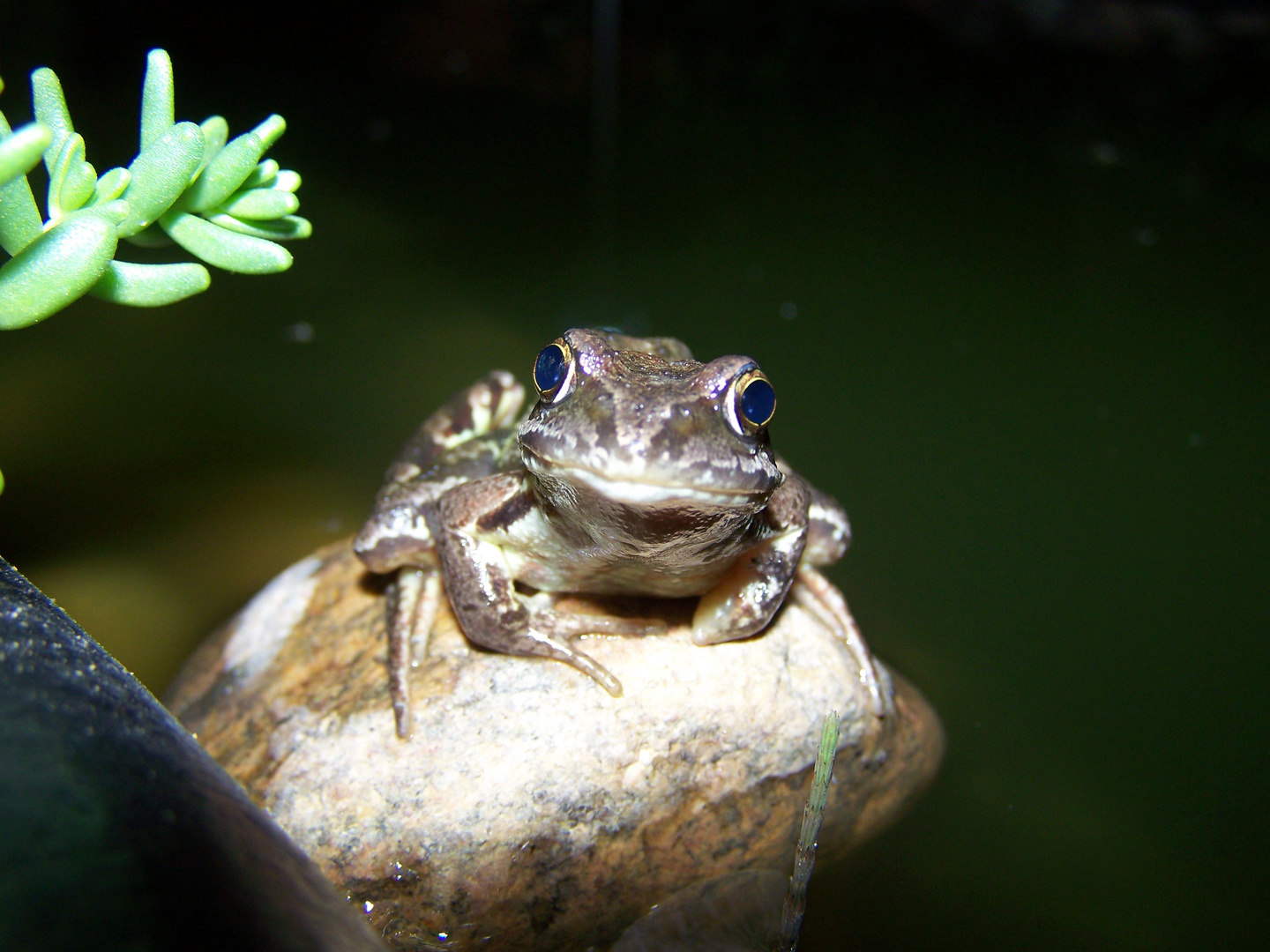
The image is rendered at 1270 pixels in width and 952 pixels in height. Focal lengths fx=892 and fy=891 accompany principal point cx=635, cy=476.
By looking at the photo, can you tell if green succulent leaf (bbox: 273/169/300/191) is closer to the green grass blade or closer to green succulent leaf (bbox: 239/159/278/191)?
green succulent leaf (bbox: 239/159/278/191)

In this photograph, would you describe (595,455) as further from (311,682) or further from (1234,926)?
(1234,926)

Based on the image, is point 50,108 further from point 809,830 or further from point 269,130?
point 809,830

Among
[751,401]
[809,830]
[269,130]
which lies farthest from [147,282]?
[809,830]

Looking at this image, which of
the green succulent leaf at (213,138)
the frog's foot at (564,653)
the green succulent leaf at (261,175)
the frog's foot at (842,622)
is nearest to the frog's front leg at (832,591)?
the frog's foot at (842,622)

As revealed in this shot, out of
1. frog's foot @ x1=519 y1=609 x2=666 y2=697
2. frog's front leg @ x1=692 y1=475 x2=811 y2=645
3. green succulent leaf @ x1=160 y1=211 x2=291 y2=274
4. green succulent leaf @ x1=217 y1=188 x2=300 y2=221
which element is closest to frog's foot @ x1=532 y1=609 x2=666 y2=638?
frog's foot @ x1=519 y1=609 x2=666 y2=697

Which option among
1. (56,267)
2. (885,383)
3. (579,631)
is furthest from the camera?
(885,383)

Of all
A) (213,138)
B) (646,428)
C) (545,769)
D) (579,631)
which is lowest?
(545,769)

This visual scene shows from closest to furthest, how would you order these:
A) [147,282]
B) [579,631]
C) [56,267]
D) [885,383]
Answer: [56,267] → [147,282] → [579,631] → [885,383]
